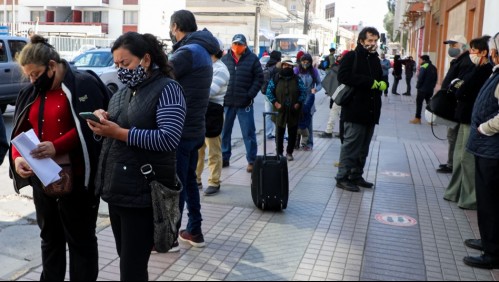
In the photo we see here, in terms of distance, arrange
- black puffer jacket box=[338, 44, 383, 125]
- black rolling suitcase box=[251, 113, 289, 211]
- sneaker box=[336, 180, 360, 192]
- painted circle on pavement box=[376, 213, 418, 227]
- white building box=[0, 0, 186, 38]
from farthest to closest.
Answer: white building box=[0, 0, 186, 38]
sneaker box=[336, 180, 360, 192]
black puffer jacket box=[338, 44, 383, 125]
black rolling suitcase box=[251, 113, 289, 211]
painted circle on pavement box=[376, 213, 418, 227]

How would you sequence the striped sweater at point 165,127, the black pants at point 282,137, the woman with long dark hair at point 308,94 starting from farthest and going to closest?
the woman with long dark hair at point 308,94 → the black pants at point 282,137 → the striped sweater at point 165,127

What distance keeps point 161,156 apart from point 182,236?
193cm

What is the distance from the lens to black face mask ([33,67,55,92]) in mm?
3426

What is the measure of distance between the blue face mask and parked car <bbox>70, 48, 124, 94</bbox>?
13.0m

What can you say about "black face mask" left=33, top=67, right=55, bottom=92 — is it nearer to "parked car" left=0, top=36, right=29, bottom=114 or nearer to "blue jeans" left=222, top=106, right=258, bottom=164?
"blue jeans" left=222, top=106, right=258, bottom=164

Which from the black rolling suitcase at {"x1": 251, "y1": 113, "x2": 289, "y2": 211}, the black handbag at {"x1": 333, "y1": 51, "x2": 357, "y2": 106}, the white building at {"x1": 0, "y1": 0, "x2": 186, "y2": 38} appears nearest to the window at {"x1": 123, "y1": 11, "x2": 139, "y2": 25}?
the white building at {"x1": 0, "y1": 0, "x2": 186, "y2": 38}

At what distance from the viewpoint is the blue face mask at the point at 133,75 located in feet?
10.4

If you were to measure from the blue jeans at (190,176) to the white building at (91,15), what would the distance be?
52.4 meters

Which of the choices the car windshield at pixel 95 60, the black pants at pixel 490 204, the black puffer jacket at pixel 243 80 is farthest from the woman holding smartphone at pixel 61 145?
the car windshield at pixel 95 60

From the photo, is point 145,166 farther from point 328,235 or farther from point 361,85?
Answer: point 361,85

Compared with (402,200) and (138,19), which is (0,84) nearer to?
(402,200)

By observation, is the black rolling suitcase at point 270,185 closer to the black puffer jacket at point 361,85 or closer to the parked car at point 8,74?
the black puffer jacket at point 361,85

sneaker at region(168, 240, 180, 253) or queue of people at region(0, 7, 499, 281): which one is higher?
queue of people at region(0, 7, 499, 281)

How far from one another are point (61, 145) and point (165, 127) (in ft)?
2.66
